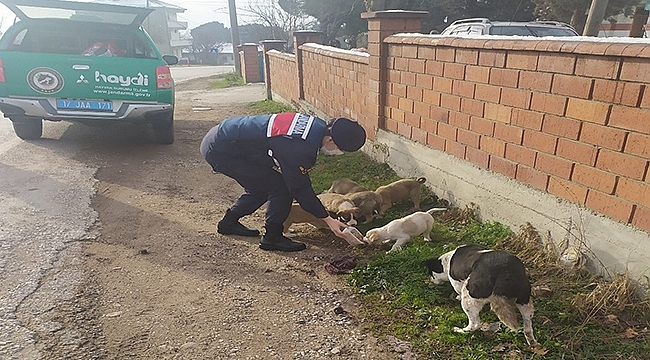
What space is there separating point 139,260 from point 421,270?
88.4 inches

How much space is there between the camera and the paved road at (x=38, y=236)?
2850 millimetres

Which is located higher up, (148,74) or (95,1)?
(95,1)

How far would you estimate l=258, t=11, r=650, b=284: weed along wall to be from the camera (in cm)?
289

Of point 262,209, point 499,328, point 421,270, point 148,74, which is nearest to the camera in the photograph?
point 499,328

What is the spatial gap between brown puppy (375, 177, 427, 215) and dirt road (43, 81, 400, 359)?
2.38 ft

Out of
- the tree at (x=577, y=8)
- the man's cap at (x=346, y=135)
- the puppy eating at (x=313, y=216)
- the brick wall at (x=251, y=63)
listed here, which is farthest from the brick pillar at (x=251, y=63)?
the man's cap at (x=346, y=135)

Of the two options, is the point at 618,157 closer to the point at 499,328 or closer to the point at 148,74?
the point at 499,328

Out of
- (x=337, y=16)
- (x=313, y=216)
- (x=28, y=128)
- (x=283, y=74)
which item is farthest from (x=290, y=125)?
(x=337, y=16)

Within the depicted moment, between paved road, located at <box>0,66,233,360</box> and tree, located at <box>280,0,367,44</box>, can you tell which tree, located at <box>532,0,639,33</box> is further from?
paved road, located at <box>0,66,233,360</box>

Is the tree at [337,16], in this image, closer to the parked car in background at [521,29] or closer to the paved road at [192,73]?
the paved road at [192,73]

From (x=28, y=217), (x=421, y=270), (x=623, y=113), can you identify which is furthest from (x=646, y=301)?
(x=28, y=217)

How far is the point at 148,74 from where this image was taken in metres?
6.54

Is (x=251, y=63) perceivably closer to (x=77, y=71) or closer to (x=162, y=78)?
(x=162, y=78)

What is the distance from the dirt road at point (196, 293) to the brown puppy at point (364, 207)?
31cm
